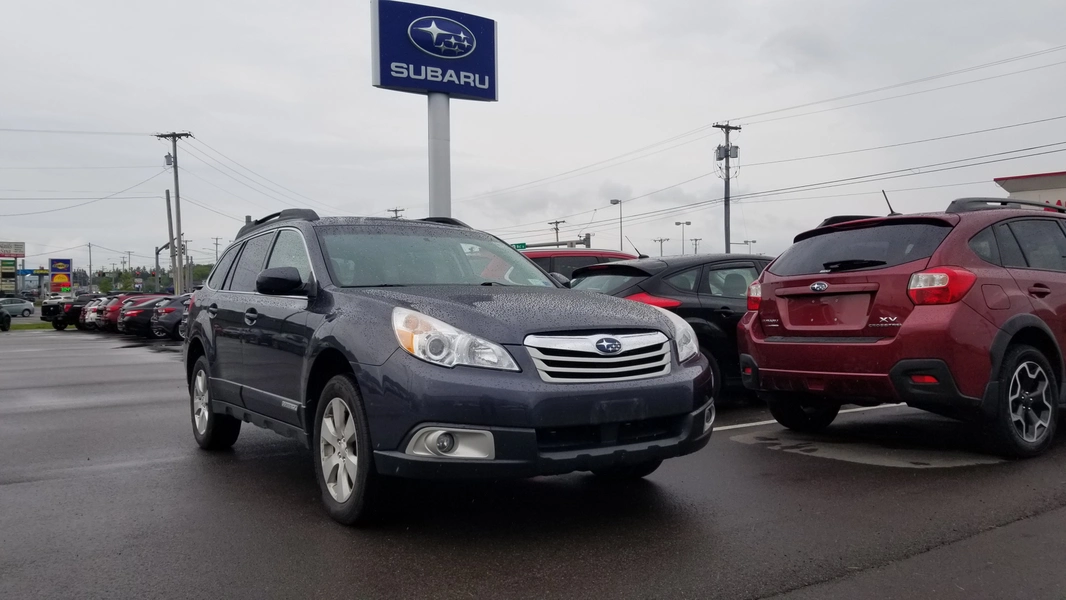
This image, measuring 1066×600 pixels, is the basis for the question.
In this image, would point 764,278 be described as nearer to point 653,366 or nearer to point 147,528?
point 653,366

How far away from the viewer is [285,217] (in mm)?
6148

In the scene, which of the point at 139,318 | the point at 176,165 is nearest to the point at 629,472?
the point at 139,318

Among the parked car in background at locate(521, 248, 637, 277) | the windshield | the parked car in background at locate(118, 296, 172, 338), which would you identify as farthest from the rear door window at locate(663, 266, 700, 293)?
the parked car in background at locate(118, 296, 172, 338)

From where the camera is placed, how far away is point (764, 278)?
6.79 metres

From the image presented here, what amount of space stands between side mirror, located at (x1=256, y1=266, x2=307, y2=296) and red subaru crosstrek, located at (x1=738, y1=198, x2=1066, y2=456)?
3422 millimetres

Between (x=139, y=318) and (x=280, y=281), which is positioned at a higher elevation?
(x=280, y=281)

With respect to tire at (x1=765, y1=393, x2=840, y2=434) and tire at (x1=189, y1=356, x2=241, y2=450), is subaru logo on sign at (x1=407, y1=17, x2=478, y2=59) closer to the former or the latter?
tire at (x1=189, y1=356, x2=241, y2=450)

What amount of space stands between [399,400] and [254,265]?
9.21ft

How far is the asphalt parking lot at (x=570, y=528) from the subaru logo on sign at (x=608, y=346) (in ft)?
2.93

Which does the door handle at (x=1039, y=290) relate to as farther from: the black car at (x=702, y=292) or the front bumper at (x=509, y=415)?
the front bumper at (x=509, y=415)

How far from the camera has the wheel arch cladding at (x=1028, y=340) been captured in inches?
222

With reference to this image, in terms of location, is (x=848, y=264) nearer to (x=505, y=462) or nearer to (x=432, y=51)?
(x=505, y=462)

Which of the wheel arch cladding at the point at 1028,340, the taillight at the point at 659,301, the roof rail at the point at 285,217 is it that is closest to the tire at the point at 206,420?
the roof rail at the point at 285,217

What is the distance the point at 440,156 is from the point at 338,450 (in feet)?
66.1
